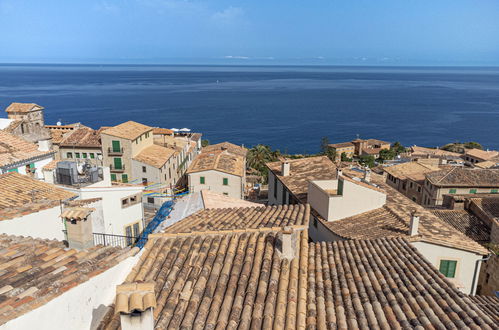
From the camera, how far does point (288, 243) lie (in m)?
7.78

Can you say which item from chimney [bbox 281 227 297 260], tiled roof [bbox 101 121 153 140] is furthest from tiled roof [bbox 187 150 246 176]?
chimney [bbox 281 227 297 260]

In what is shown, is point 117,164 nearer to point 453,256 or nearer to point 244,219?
point 244,219

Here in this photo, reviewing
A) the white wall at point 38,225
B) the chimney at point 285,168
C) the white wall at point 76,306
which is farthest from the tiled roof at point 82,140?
the white wall at point 76,306

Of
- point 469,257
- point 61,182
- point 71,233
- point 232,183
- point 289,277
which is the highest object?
point 71,233

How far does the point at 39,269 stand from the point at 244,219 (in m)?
7.16

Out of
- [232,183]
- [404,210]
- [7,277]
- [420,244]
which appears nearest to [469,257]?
[420,244]

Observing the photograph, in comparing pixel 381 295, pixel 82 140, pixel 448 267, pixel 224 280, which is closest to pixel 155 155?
pixel 82 140

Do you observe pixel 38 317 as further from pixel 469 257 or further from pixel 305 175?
pixel 305 175

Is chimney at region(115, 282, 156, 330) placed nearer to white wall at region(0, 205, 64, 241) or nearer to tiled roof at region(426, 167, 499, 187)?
white wall at region(0, 205, 64, 241)

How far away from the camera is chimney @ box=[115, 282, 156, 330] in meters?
4.68

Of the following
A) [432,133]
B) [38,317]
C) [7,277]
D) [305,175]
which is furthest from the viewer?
[432,133]

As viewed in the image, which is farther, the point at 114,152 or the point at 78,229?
the point at 114,152

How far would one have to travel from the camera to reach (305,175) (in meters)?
25.3

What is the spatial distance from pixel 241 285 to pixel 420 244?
10875mm
